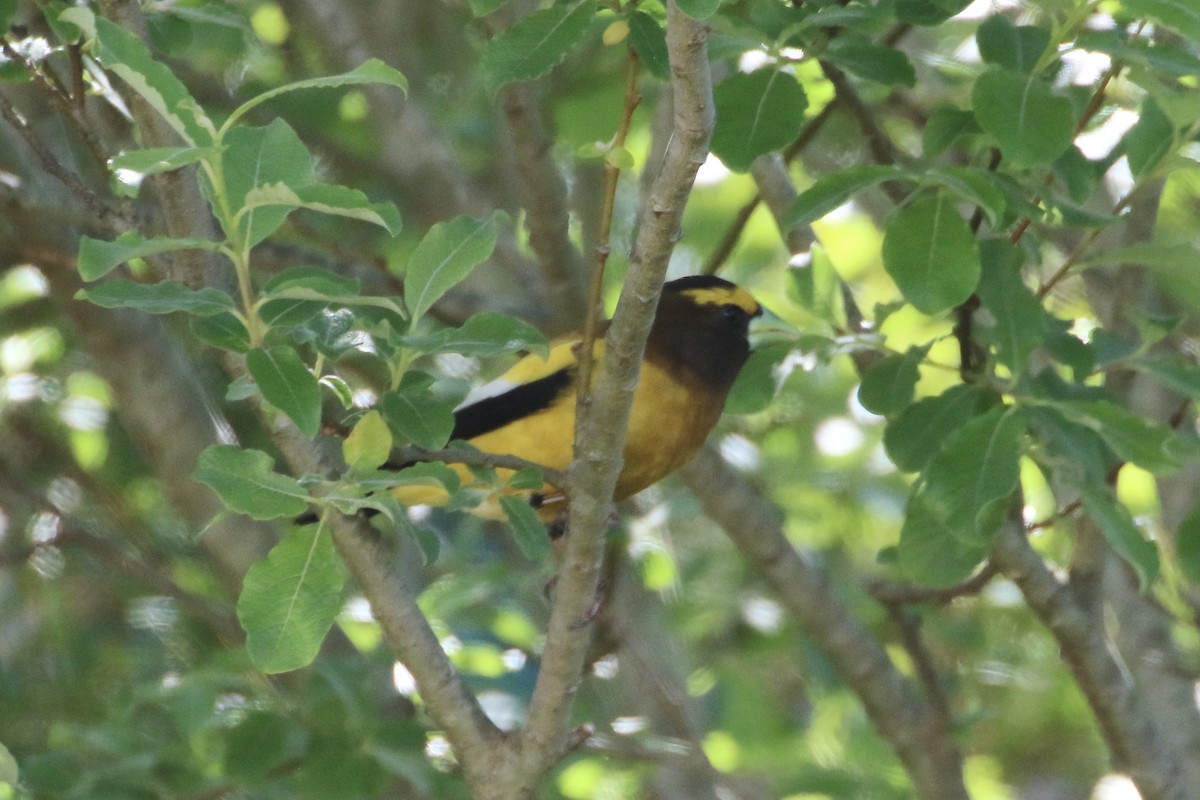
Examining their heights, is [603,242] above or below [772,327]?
above

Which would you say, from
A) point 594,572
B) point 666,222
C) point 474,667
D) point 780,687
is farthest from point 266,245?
point 780,687

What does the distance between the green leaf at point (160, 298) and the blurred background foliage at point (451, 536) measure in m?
1.62

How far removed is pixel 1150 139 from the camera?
2.93m

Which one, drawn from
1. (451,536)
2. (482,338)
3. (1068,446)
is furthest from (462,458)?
(451,536)

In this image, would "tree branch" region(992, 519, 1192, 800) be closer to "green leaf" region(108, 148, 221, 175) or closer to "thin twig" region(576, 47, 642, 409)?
"thin twig" region(576, 47, 642, 409)

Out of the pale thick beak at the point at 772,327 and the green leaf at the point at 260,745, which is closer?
the pale thick beak at the point at 772,327

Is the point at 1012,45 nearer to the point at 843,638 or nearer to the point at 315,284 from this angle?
the point at 315,284

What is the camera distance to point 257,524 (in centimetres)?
439

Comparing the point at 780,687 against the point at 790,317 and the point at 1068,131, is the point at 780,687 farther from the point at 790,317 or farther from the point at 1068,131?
the point at 1068,131

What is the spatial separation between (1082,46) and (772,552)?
6.77 ft

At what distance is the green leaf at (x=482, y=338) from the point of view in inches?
88.2

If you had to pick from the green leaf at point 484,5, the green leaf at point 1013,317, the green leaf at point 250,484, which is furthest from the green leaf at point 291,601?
the green leaf at point 1013,317

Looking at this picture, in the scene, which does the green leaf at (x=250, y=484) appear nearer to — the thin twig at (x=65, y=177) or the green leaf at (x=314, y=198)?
the green leaf at (x=314, y=198)

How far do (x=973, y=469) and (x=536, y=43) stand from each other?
110cm
